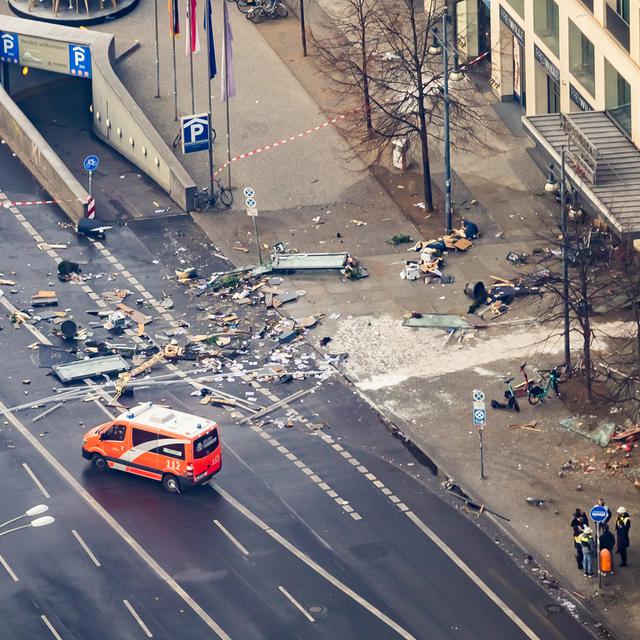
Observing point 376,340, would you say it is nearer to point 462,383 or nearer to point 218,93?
point 462,383

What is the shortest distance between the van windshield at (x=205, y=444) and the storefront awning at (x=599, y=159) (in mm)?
16228

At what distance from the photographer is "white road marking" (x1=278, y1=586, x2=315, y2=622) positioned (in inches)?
1924

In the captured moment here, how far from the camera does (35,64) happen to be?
3297 inches

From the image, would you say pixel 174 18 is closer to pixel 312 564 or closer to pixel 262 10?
pixel 262 10

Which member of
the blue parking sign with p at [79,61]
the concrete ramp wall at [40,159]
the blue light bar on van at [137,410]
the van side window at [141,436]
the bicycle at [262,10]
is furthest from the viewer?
the bicycle at [262,10]

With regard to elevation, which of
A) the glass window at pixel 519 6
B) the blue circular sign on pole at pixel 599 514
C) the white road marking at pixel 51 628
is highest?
the glass window at pixel 519 6

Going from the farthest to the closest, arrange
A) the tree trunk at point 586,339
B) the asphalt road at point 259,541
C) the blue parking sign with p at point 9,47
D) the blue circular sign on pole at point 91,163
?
the blue parking sign with p at point 9,47
the blue circular sign on pole at point 91,163
the tree trunk at point 586,339
the asphalt road at point 259,541

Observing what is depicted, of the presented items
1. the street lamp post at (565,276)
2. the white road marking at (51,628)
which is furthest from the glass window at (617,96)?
the white road marking at (51,628)

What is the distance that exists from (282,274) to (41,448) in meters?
14.0

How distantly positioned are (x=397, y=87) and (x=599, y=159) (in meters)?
16.1

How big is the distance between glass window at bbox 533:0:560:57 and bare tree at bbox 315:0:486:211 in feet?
11.9

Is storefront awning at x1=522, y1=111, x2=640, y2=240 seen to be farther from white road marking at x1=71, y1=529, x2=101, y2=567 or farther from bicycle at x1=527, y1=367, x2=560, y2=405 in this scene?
white road marking at x1=71, y1=529, x2=101, y2=567

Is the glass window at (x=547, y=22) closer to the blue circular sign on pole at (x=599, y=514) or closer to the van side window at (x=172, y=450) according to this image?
the van side window at (x=172, y=450)

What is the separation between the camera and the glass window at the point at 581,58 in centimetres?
7162
